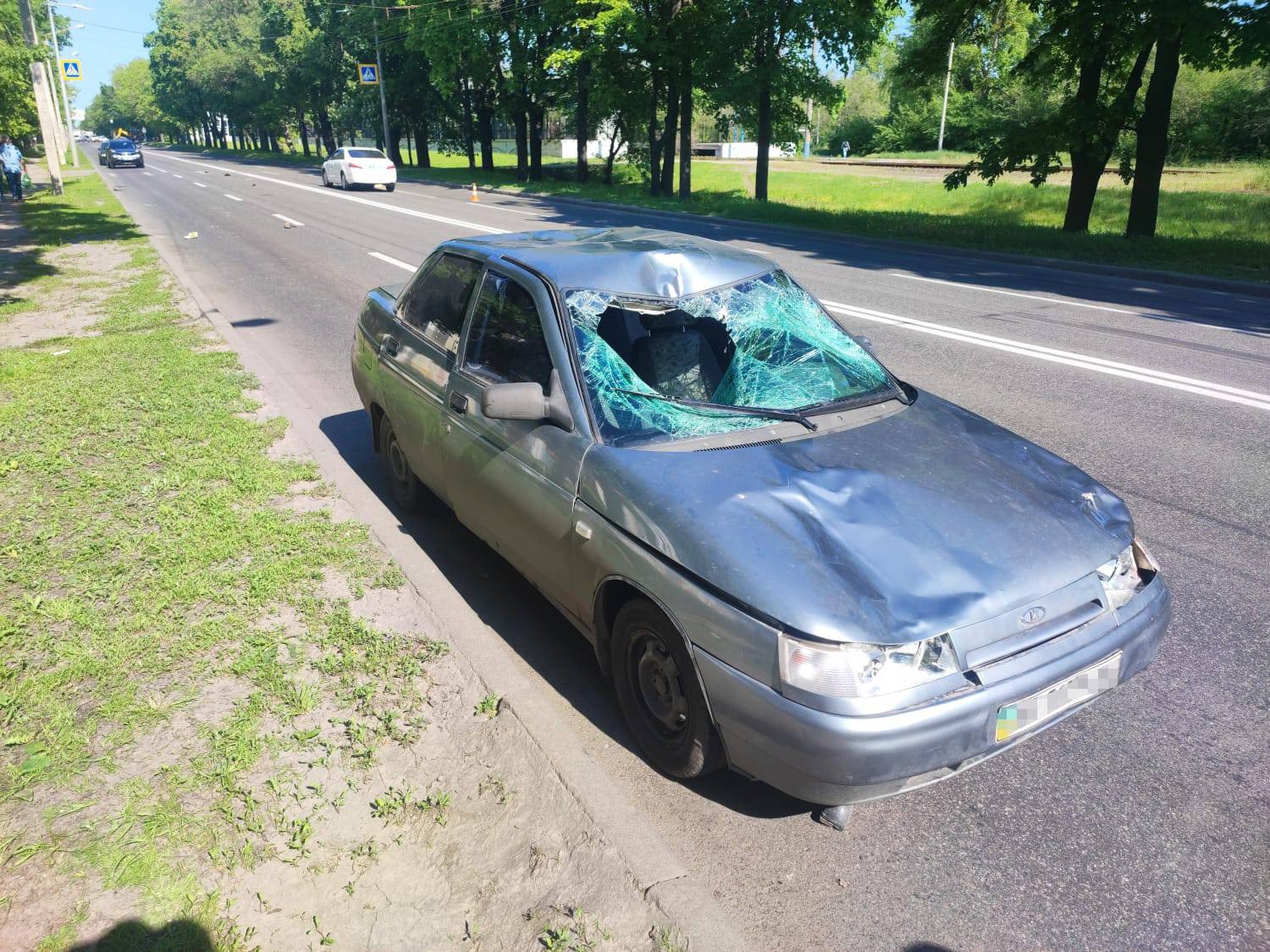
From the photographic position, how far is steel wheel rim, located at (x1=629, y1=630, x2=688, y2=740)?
2928 millimetres

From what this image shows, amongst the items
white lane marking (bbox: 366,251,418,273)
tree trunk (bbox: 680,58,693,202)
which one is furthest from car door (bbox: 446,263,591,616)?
tree trunk (bbox: 680,58,693,202)

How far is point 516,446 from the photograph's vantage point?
3678 mm

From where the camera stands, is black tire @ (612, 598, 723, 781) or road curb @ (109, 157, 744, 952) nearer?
road curb @ (109, 157, 744, 952)

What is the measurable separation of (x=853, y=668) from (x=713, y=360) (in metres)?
1.90

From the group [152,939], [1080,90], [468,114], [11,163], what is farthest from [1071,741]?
[468,114]

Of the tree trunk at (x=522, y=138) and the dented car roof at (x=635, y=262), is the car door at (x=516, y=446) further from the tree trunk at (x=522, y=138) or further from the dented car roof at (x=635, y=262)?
the tree trunk at (x=522, y=138)

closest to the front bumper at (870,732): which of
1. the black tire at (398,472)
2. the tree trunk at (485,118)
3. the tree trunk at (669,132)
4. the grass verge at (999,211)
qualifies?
the black tire at (398,472)

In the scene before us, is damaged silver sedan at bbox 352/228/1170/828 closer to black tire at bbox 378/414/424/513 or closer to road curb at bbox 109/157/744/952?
road curb at bbox 109/157/744/952

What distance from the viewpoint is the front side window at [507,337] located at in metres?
3.73

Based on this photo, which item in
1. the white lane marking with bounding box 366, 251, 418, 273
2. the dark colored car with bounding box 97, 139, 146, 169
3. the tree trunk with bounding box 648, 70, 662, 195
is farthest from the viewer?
the dark colored car with bounding box 97, 139, 146, 169

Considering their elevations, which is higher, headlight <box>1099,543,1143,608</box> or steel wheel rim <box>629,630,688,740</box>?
headlight <box>1099,543,1143,608</box>

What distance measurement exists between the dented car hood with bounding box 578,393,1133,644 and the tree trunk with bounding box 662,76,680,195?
98.3ft

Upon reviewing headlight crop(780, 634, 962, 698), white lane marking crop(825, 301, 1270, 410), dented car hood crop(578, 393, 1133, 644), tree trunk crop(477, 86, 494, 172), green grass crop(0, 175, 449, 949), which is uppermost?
tree trunk crop(477, 86, 494, 172)

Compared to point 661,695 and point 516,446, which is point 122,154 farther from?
point 661,695
